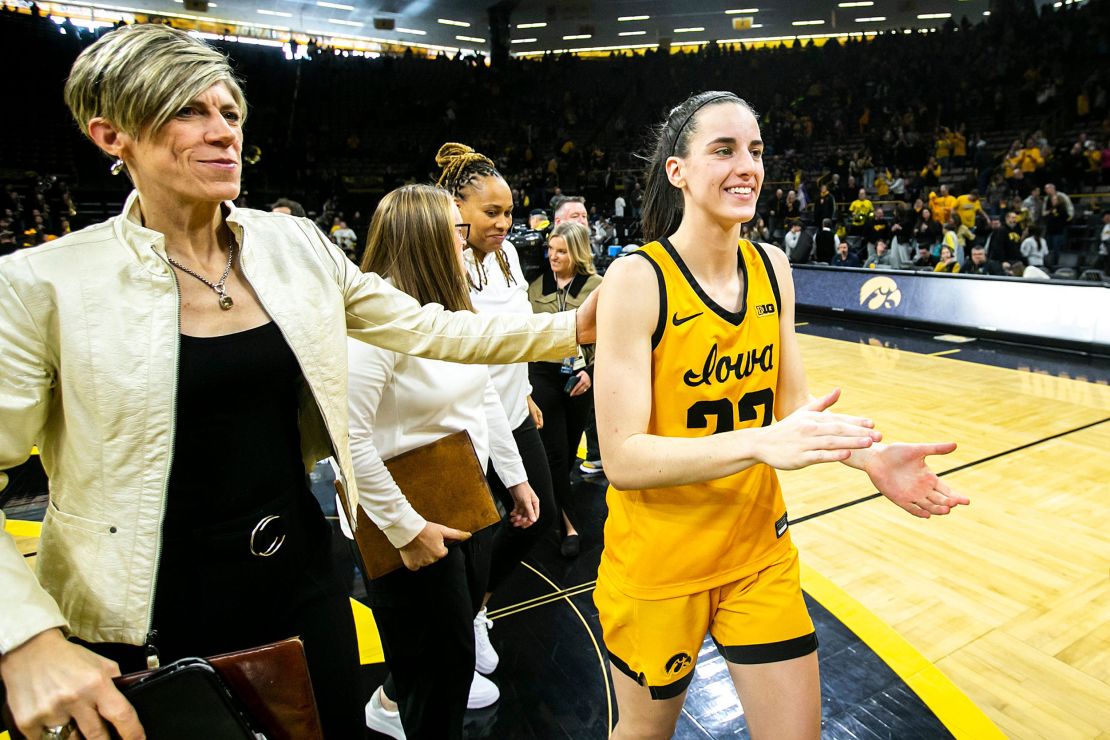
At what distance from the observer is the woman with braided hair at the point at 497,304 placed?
2824mm

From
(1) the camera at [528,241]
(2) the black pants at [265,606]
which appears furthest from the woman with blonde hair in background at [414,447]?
(1) the camera at [528,241]

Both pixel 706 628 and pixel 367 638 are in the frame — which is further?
pixel 367 638

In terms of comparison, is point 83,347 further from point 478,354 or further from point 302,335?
point 478,354

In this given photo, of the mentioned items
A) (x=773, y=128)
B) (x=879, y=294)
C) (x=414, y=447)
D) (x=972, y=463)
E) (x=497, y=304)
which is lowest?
(x=972, y=463)

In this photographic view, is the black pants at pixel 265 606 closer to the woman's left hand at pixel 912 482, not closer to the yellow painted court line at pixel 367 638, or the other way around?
the woman's left hand at pixel 912 482

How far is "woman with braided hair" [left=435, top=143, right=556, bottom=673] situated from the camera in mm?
2824

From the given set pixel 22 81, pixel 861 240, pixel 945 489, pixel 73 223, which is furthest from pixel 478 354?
pixel 22 81

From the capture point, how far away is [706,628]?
5.71ft

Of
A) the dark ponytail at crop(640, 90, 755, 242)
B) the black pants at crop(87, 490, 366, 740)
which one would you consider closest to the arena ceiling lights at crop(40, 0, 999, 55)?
the dark ponytail at crop(640, 90, 755, 242)

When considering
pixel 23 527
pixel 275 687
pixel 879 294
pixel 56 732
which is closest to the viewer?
pixel 56 732

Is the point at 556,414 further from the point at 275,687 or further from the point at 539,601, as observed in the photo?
the point at 275,687

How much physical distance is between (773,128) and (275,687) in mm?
22572

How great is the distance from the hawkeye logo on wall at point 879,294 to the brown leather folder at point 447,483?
9.22 meters

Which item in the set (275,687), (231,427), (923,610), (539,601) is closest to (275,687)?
(275,687)
